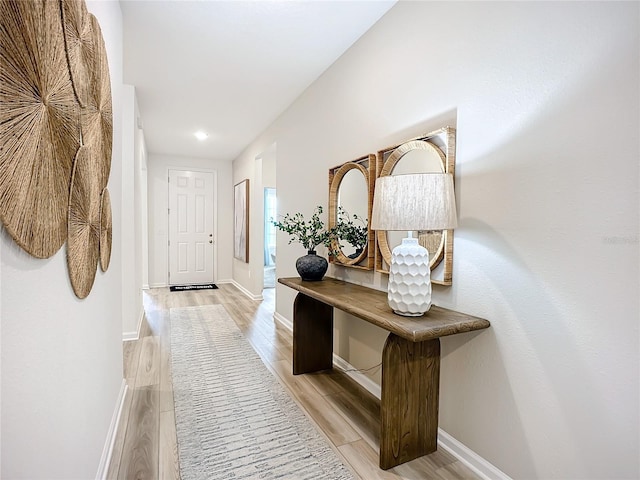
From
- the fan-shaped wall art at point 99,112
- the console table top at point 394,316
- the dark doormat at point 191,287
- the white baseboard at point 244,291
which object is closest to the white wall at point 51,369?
the fan-shaped wall art at point 99,112

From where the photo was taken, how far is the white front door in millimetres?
6312

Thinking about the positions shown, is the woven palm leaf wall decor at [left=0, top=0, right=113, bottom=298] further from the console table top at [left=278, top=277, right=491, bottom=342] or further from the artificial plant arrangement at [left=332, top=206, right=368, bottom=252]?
the artificial plant arrangement at [left=332, top=206, right=368, bottom=252]

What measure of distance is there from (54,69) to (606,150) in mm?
1676

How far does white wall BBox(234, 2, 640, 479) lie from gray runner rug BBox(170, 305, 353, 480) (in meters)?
0.77

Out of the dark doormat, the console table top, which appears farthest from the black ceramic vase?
the dark doormat

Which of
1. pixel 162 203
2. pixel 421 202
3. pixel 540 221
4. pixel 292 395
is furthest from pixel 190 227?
pixel 540 221

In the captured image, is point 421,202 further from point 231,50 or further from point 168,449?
point 231,50

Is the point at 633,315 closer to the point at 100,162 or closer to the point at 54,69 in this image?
the point at 54,69

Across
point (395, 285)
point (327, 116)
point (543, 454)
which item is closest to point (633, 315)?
point (543, 454)

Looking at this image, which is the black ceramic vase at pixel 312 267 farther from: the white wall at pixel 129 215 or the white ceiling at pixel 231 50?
the white wall at pixel 129 215

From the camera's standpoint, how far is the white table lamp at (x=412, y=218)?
1.51 meters

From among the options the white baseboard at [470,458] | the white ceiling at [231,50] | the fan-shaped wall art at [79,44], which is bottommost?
the white baseboard at [470,458]

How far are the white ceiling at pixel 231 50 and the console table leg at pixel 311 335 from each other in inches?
74.4

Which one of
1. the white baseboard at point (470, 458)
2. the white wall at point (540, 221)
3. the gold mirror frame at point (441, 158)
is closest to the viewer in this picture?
the white wall at point (540, 221)
